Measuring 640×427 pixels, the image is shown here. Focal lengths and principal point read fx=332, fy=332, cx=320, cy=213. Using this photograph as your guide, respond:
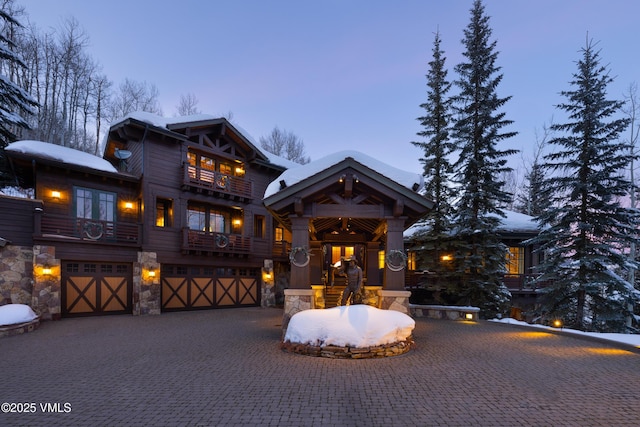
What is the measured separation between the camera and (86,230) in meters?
14.5

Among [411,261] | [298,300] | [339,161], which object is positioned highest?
[339,161]

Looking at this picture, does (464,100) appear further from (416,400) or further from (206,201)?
(416,400)

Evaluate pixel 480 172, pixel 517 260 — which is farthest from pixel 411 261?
pixel 480 172

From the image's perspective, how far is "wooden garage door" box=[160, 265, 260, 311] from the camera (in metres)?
17.1

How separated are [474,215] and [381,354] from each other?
35.8 ft

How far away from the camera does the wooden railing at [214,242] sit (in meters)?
17.2

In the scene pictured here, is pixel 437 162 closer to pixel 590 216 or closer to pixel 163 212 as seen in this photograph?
pixel 590 216

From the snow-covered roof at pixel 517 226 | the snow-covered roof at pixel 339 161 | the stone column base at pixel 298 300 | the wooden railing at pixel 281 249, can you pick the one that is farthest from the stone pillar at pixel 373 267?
the wooden railing at pixel 281 249

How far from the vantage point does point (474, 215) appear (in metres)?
16.2

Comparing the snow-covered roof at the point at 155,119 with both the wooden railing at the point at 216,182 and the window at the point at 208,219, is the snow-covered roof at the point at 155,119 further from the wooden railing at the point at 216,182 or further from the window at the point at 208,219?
the window at the point at 208,219

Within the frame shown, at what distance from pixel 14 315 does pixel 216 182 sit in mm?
10158

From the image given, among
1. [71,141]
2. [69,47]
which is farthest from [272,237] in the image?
[69,47]

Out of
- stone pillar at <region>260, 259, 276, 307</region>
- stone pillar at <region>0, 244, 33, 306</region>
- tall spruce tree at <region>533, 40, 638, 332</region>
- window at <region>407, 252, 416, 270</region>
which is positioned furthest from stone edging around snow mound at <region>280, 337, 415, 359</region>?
window at <region>407, 252, 416, 270</region>

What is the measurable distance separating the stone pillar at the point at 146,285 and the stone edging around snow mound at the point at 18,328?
4199mm
